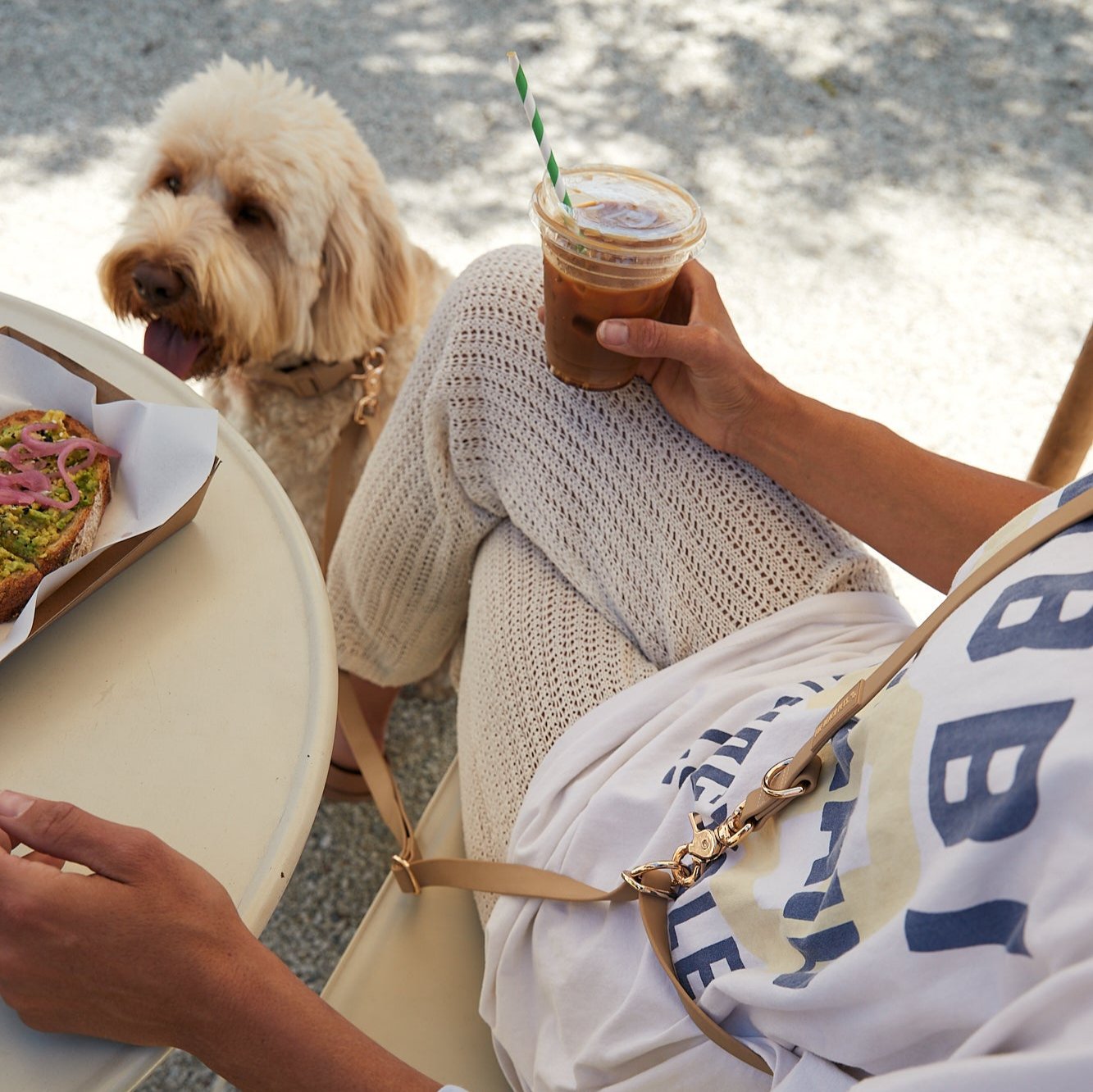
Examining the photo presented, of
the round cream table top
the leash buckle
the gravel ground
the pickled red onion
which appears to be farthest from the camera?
the gravel ground

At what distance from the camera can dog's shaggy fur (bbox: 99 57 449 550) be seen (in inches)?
56.3

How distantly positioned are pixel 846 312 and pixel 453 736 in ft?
4.61

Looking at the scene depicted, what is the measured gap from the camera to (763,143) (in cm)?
280

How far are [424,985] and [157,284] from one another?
1.03 m

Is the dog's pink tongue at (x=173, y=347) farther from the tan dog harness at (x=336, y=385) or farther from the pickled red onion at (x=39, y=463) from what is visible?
the pickled red onion at (x=39, y=463)

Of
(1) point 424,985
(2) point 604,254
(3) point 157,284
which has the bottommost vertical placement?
(1) point 424,985

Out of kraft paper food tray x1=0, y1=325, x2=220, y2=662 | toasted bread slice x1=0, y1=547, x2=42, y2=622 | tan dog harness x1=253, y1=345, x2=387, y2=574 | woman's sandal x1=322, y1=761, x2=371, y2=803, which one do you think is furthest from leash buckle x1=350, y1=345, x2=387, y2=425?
toasted bread slice x1=0, y1=547, x2=42, y2=622

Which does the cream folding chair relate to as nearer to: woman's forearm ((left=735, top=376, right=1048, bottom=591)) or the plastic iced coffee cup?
woman's forearm ((left=735, top=376, right=1048, bottom=591))

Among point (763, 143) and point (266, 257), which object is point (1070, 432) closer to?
point (266, 257)

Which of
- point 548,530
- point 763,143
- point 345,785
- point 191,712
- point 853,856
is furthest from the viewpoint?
point 763,143

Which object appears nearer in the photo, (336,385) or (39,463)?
(39,463)

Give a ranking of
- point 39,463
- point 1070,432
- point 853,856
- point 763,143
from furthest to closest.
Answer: point 763,143 → point 1070,432 → point 39,463 → point 853,856

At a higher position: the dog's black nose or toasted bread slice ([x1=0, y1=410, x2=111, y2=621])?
toasted bread slice ([x1=0, y1=410, x2=111, y2=621])

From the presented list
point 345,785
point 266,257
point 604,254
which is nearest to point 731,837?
point 604,254
